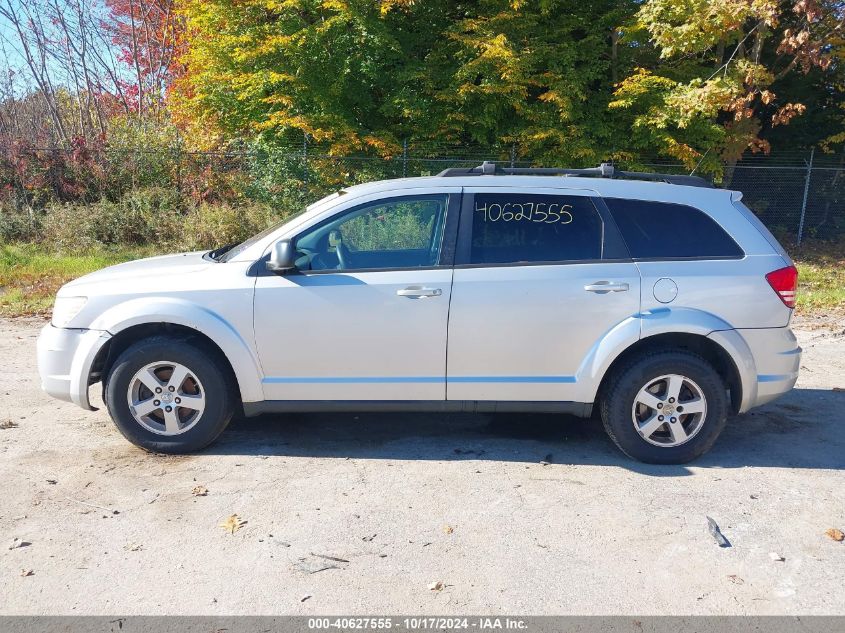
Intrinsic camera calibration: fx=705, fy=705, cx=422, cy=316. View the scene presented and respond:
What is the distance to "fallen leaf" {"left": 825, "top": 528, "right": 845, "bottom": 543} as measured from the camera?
3726 millimetres

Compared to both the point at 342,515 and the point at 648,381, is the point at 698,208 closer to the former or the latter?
the point at 648,381

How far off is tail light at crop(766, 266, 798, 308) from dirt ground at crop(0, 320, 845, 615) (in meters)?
1.11

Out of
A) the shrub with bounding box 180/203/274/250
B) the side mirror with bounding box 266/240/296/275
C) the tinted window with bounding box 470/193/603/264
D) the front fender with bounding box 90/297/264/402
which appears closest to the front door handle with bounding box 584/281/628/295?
the tinted window with bounding box 470/193/603/264

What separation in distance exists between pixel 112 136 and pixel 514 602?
51.3 feet

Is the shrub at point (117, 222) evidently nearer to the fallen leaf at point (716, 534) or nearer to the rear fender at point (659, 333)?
the rear fender at point (659, 333)

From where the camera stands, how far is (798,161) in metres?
18.4

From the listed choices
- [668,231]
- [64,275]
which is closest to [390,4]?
[64,275]

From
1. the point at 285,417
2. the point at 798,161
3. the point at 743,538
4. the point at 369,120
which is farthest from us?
the point at 798,161

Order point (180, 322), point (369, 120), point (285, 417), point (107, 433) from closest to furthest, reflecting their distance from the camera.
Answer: point (180, 322) < point (107, 433) < point (285, 417) < point (369, 120)

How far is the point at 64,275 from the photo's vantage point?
38.3 ft

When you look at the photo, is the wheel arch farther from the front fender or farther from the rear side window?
the front fender

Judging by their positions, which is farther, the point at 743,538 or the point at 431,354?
the point at 431,354

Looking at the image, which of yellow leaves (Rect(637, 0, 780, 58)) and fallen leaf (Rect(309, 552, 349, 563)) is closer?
fallen leaf (Rect(309, 552, 349, 563))

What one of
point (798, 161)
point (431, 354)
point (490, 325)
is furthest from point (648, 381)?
point (798, 161)
